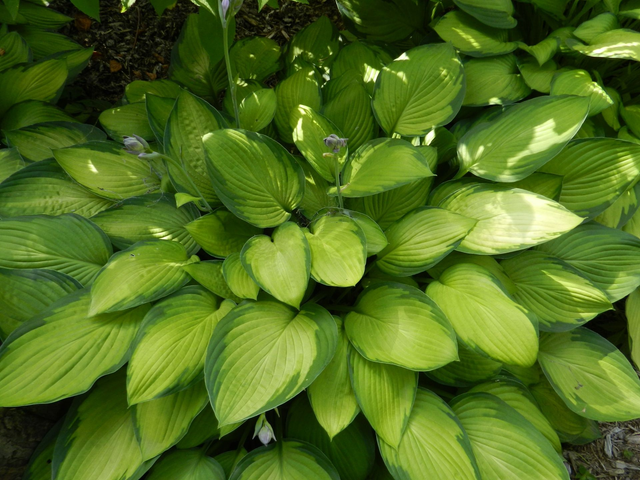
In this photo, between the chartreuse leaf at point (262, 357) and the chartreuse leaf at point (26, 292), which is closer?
the chartreuse leaf at point (262, 357)

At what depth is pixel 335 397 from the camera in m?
1.06

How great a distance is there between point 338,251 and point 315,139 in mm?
405

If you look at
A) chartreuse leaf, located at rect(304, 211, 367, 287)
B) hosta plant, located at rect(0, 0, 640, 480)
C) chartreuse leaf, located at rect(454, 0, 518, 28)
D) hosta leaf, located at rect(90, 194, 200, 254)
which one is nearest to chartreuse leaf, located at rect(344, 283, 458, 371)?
hosta plant, located at rect(0, 0, 640, 480)

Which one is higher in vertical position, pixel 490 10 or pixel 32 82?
pixel 490 10

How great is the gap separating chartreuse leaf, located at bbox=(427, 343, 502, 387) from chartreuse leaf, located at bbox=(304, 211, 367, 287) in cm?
39

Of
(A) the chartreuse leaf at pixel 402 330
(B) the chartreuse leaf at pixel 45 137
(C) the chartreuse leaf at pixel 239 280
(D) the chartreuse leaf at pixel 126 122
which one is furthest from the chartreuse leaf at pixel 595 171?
(B) the chartreuse leaf at pixel 45 137

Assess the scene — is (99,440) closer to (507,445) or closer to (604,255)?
(507,445)

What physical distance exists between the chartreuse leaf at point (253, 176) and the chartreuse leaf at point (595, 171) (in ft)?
2.58

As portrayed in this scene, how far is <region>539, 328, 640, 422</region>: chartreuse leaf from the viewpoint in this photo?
1.15m

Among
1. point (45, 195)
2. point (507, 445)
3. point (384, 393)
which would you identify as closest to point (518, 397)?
point (507, 445)

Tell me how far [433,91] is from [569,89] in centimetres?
42

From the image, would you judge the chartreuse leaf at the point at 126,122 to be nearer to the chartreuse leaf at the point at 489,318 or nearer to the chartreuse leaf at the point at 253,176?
the chartreuse leaf at the point at 253,176

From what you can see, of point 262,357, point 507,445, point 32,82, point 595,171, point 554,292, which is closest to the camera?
point 262,357

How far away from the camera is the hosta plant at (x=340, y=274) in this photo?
3.27 feet
